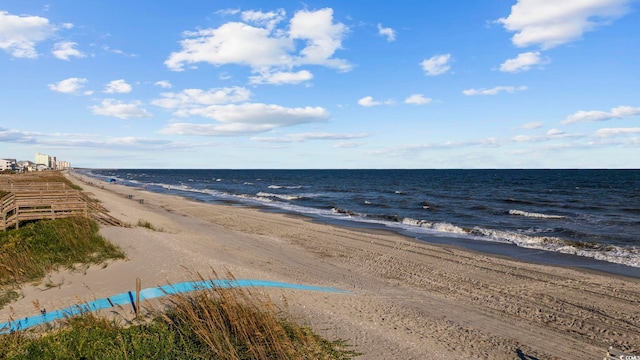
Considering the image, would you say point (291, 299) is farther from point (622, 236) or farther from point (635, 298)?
point (622, 236)

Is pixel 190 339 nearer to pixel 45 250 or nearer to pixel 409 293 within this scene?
pixel 409 293

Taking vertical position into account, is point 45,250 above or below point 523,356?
above

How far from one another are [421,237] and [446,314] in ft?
42.9

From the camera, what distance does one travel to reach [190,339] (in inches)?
276

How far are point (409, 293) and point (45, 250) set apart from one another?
12.4m

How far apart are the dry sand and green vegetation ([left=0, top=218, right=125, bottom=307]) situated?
0.61 metres

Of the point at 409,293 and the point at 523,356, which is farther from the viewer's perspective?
the point at 409,293

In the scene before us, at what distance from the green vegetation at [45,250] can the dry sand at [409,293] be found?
612mm

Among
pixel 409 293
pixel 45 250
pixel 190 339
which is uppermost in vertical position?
pixel 45 250

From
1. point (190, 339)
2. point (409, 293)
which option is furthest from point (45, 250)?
point (409, 293)

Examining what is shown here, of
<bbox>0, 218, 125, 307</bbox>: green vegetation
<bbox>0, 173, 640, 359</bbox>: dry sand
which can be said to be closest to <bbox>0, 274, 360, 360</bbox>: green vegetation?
<bbox>0, 173, 640, 359</bbox>: dry sand

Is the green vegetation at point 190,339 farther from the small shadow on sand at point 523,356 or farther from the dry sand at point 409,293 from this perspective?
the small shadow on sand at point 523,356

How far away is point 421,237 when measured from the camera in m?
23.4

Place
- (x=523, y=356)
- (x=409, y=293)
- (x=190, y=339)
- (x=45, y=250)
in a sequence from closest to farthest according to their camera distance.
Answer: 1. (x=190, y=339)
2. (x=523, y=356)
3. (x=409, y=293)
4. (x=45, y=250)
